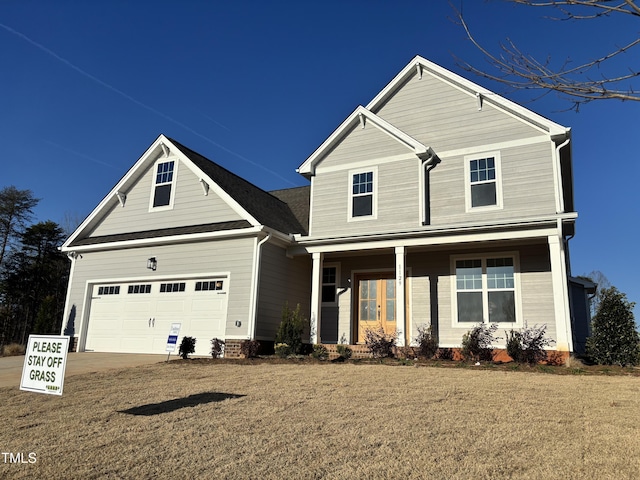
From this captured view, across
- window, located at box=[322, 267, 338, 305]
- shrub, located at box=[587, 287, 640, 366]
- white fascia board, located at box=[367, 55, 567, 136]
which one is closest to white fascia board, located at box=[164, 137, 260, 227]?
window, located at box=[322, 267, 338, 305]

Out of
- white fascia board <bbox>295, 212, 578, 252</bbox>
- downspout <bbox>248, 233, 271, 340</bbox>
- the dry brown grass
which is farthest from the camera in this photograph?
downspout <bbox>248, 233, 271, 340</bbox>

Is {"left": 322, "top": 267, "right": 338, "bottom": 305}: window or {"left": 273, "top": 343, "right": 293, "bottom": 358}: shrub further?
{"left": 322, "top": 267, "right": 338, "bottom": 305}: window

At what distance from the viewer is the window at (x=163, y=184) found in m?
15.4

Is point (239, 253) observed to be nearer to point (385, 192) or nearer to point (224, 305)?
point (224, 305)

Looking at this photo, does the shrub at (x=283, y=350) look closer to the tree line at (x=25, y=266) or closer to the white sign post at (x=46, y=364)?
the white sign post at (x=46, y=364)

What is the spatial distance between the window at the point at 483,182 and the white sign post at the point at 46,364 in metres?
10.2

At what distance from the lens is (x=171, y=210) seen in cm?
1516

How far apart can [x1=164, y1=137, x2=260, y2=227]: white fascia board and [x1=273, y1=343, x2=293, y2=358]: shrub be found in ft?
11.3

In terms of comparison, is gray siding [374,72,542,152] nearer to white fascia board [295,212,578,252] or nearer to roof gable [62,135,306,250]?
white fascia board [295,212,578,252]

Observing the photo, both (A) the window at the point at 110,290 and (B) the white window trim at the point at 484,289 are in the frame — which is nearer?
(B) the white window trim at the point at 484,289

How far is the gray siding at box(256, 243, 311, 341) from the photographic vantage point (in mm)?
13008

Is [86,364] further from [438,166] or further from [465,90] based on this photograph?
[465,90]

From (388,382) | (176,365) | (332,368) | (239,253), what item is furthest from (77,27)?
(388,382)

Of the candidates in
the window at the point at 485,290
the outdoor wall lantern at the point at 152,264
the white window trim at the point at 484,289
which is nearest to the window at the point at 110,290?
the outdoor wall lantern at the point at 152,264
